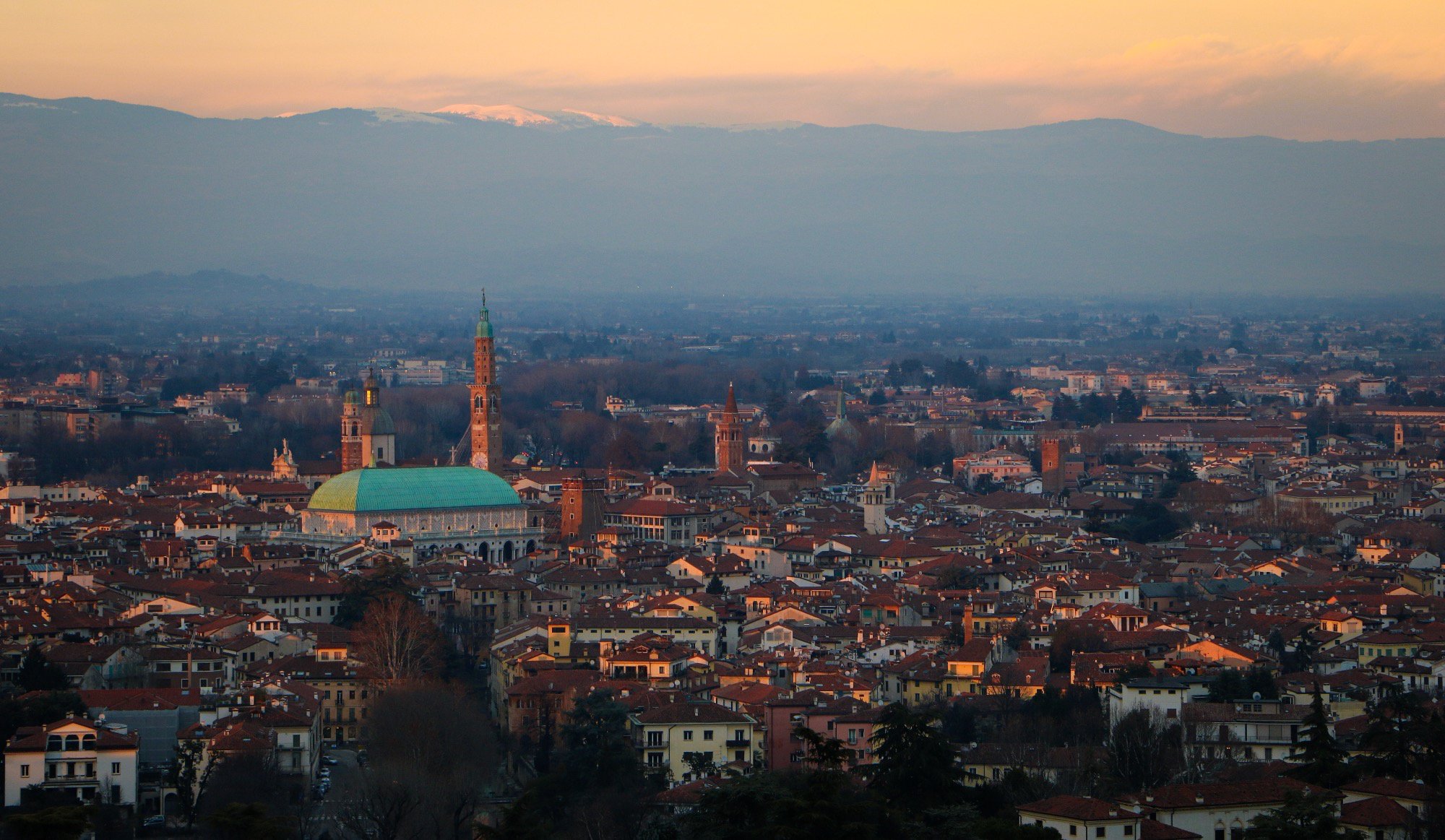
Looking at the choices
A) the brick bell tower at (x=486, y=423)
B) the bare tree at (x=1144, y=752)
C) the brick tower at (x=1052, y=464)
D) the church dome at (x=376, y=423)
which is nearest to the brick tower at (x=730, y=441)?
the brick bell tower at (x=486, y=423)

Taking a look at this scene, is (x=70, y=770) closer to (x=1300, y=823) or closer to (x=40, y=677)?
(x=40, y=677)

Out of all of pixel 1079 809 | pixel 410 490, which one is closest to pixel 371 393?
pixel 410 490

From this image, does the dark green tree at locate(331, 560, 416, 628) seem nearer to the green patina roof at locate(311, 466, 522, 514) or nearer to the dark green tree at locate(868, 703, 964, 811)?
the green patina roof at locate(311, 466, 522, 514)

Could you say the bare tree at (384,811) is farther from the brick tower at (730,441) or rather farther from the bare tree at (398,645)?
the brick tower at (730,441)

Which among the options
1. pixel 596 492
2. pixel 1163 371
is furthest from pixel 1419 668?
pixel 1163 371

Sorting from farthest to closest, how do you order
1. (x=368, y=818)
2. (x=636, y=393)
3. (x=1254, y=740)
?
(x=636, y=393) < (x=1254, y=740) < (x=368, y=818)

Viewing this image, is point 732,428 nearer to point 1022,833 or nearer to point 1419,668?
point 1419,668
